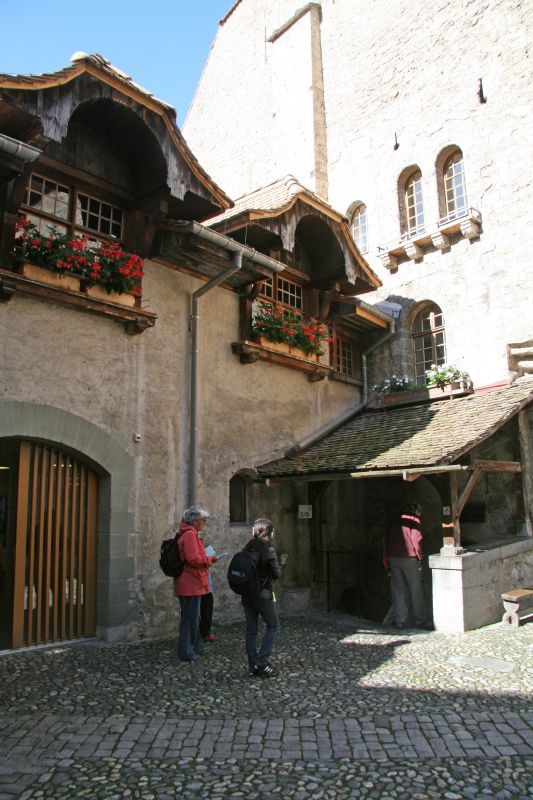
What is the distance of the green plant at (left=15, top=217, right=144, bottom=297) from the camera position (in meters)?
7.07

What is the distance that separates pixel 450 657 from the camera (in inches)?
266

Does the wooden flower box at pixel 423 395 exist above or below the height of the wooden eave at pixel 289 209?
below

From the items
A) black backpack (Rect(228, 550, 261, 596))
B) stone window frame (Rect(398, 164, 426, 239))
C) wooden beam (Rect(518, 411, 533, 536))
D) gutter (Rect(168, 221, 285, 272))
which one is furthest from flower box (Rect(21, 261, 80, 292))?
stone window frame (Rect(398, 164, 426, 239))

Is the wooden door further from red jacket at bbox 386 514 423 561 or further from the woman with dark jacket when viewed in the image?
red jacket at bbox 386 514 423 561

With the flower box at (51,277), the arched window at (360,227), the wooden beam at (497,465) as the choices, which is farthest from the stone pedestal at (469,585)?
the arched window at (360,227)

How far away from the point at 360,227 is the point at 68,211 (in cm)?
900

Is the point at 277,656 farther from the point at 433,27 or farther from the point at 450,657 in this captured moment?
the point at 433,27

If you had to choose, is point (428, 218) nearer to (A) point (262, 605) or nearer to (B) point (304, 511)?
(B) point (304, 511)

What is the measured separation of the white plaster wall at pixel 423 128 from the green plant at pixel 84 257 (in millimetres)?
7094

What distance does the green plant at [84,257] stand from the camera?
7070 millimetres

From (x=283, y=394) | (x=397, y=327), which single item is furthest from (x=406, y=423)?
(x=397, y=327)

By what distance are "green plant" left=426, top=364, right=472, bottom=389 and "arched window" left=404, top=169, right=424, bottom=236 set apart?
11.9 ft

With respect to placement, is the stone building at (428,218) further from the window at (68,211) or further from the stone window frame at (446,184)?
the window at (68,211)

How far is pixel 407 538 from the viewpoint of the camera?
9070 millimetres
